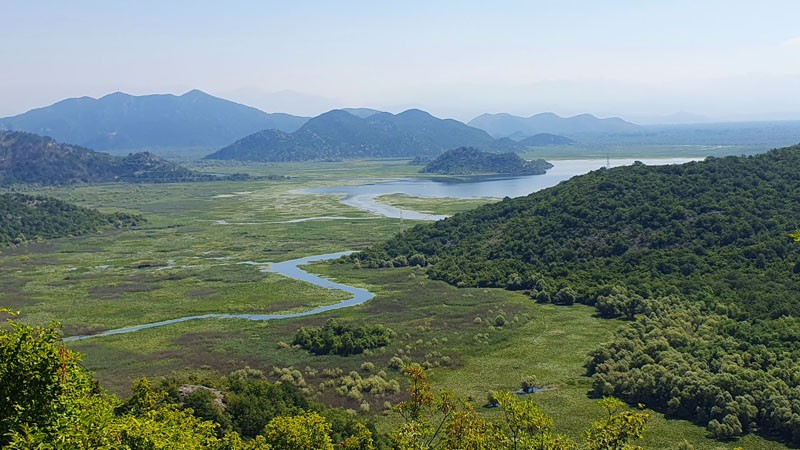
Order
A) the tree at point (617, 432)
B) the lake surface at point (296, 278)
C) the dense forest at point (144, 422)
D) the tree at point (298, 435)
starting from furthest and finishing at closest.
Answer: the lake surface at point (296, 278), the tree at point (298, 435), the tree at point (617, 432), the dense forest at point (144, 422)

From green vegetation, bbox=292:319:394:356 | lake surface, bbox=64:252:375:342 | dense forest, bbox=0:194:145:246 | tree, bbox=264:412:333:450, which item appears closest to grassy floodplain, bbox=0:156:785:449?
green vegetation, bbox=292:319:394:356

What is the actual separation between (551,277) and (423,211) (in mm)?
91031

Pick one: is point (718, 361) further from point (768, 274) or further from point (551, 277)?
point (551, 277)

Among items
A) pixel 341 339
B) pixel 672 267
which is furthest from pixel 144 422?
pixel 672 267

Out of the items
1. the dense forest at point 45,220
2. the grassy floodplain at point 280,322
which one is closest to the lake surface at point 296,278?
the grassy floodplain at point 280,322

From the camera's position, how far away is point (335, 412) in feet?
156

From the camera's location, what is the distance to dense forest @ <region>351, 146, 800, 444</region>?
51.5m

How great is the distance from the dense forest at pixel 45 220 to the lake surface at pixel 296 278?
65.4m

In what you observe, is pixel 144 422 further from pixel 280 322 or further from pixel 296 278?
pixel 296 278

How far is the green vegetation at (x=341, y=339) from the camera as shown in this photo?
67875 millimetres

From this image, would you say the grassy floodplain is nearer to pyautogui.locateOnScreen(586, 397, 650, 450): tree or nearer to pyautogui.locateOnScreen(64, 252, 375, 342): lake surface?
pyautogui.locateOnScreen(64, 252, 375, 342): lake surface

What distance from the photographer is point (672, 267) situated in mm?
87812

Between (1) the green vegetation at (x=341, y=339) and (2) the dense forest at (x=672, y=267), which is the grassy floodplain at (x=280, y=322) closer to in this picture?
(1) the green vegetation at (x=341, y=339)

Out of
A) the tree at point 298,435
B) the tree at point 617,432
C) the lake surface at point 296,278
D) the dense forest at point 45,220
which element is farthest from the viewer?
the dense forest at point 45,220
